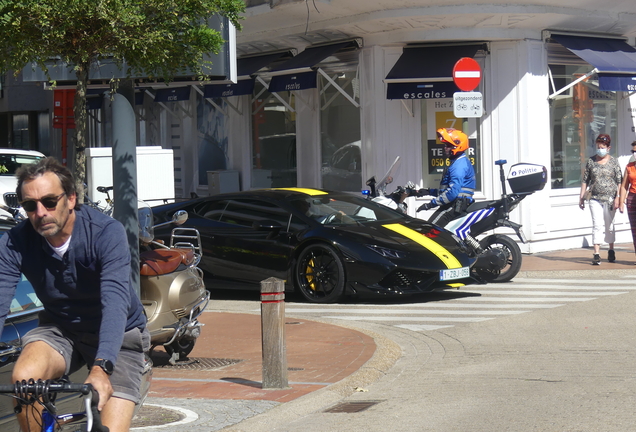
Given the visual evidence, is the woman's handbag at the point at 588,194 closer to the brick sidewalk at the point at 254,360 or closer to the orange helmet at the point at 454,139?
the orange helmet at the point at 454,139

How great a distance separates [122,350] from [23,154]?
14568mm

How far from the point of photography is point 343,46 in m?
16.6

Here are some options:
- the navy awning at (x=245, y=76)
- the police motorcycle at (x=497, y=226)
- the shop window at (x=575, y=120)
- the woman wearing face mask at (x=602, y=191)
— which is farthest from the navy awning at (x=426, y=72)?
the navy awning at (x=245, y=76)

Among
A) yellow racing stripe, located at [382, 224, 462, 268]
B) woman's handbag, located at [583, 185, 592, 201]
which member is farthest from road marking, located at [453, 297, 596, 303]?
woman's handbag, located at [583, 185, 592, 201]

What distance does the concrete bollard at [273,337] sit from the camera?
6785mm

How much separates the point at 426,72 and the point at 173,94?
8238 mm

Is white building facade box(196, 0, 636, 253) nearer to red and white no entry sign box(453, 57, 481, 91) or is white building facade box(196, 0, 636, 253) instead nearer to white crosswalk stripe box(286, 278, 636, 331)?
red and white no entry sign box(453, 57, 481, 91)

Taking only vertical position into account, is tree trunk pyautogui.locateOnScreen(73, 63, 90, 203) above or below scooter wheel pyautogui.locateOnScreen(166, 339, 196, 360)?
above

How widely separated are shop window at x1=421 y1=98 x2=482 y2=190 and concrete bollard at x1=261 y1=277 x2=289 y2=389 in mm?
9685

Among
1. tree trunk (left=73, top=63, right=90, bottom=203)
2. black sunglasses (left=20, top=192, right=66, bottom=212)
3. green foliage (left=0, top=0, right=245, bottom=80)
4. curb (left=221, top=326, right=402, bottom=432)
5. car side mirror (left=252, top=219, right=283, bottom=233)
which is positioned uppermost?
green foliage (left=0, top=0, right=245, bottom=80)

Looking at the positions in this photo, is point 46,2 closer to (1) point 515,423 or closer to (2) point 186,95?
(1) point 515,423

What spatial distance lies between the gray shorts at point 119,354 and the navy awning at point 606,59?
13.1m

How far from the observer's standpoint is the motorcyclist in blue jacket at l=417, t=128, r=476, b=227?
1246cm

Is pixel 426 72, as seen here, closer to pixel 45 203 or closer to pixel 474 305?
pixel 474 305
